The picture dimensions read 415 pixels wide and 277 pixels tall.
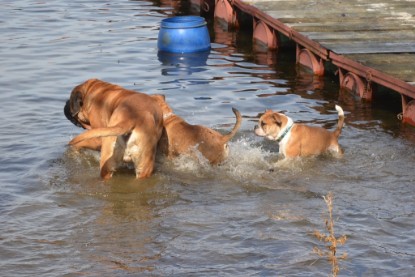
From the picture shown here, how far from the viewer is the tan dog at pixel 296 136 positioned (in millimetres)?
10016

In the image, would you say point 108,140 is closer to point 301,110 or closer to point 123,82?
point 301,110

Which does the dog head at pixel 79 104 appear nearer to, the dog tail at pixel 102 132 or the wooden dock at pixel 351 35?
the dog tail at pixel 102 132

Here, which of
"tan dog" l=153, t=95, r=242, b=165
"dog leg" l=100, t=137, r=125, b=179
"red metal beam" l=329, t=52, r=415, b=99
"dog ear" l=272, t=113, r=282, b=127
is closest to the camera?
"dog leg" l=100, t=137, r=125, b=179

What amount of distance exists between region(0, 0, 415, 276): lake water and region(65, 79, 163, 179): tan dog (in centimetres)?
45

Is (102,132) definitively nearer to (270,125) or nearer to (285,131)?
(270,125)

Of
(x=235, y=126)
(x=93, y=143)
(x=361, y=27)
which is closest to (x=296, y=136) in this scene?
(x=235, y=126)

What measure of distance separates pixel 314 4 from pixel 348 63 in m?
3.95

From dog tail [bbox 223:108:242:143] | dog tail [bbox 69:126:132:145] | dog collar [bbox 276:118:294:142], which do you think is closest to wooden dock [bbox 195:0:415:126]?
dog collar [bbox 276:118:294:142]

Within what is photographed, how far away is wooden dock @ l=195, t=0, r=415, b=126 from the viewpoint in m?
12.1

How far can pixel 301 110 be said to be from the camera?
12.4 m

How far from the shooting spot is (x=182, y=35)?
1581 centimetres

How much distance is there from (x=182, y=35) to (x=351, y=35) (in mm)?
3313

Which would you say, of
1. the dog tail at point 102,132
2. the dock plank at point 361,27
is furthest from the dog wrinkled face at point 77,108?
the dock plank at point 361,27

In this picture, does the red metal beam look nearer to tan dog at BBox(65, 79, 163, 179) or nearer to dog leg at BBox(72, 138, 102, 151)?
tan dog at BBox(65, 79, 163, 179)
